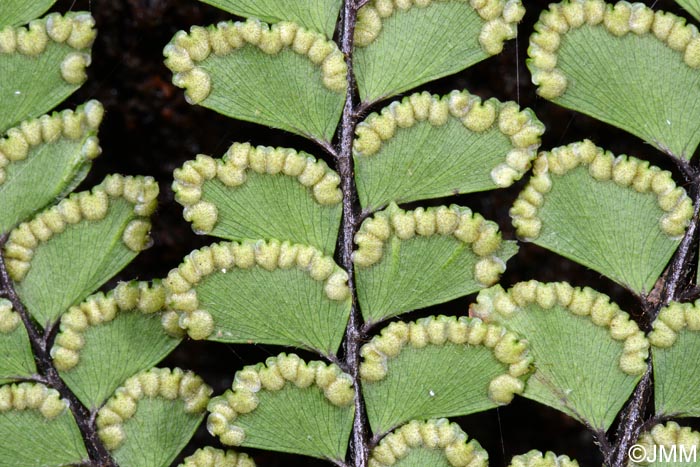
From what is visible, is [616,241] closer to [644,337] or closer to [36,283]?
[644,337]

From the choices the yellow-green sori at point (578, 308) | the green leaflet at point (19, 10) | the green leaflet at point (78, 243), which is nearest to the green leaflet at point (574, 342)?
the yellow-green sori at point (578, 308)

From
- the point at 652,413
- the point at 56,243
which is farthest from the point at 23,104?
the point at 652,413

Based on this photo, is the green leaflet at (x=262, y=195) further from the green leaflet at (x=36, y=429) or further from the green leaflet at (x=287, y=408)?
the green leaflet at (x=36, y=429)

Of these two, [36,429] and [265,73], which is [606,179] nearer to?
[265,73]

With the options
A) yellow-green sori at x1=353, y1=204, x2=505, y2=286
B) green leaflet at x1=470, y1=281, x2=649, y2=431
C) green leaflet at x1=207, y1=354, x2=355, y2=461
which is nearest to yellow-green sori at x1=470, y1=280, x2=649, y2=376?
green leaflet at x1=470, y1=281, x2=649, y2=431

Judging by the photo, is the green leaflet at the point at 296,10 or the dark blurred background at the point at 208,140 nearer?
the green leaflet at the point at 296,10

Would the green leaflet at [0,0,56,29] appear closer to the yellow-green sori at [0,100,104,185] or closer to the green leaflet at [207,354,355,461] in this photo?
the yellow-green sori at [0,100,104,185]
